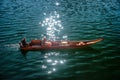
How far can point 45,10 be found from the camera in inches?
2115

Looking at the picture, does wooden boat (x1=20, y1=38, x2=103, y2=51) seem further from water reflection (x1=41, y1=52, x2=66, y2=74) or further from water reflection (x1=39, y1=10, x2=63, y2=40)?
water reflection (x1=39, y1=10, x2=63, y2=40)

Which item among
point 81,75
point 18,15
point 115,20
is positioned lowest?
point 81,75

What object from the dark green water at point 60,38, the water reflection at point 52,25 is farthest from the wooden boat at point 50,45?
the water reflection at point 52,25

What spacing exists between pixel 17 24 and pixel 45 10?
14.1 m

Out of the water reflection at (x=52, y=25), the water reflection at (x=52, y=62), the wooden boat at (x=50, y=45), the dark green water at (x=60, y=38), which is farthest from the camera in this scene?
the water reflection at (x=52, y=25)

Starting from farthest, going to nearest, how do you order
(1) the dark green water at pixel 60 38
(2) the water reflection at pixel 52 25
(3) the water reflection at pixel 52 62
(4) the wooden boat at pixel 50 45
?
1. (2) the water reflection at pixel 52 25
2. (4) the wooden boat at pixel 50 45
3. (3) the water reflection at pixel 52 62
4. (1) the dark green water at pixel 60 38

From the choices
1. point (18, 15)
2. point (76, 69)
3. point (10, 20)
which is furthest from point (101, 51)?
point (18, 15)

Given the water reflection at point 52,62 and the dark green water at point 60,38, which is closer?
the dark green water at point 60,38

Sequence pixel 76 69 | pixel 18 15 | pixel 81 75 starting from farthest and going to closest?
pixel 18 15 → pixel 76 69 → pixel 81 75

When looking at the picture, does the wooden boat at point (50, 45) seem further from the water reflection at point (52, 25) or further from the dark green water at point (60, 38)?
the water reflection at point (52, 25)

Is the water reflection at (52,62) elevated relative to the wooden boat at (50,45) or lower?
lower

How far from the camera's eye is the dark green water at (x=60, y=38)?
75.4 feet

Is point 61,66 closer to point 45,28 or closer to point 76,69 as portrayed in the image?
point 76,69

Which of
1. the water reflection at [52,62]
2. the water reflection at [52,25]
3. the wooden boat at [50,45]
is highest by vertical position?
the water reflection at [52,25]
